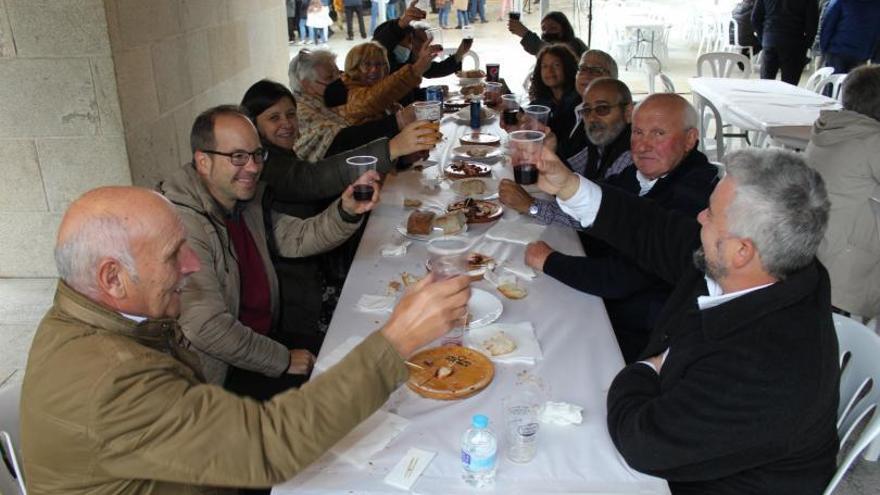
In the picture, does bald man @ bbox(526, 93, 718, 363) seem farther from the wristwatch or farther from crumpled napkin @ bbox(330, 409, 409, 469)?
crumpled napkin @ bbox(330, 409, 409, 469)

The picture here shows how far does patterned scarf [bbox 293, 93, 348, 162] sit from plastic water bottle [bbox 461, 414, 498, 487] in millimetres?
2346

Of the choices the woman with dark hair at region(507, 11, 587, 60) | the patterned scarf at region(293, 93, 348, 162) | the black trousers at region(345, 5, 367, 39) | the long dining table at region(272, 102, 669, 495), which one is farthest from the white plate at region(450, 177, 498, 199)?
the black trousers at region(345, 5, 367, 39)

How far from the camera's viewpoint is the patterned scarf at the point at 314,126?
3543 millimetres

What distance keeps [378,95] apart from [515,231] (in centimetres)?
173

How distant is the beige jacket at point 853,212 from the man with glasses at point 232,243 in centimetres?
243

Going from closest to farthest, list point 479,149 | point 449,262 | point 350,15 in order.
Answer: point 449,262 → point 479,149 → point 350,15

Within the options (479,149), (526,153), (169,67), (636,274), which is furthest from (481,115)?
(636,274)

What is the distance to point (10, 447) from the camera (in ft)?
5.18

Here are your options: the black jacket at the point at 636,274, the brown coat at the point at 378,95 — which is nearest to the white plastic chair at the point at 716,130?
the brown coat at the point at 378,95

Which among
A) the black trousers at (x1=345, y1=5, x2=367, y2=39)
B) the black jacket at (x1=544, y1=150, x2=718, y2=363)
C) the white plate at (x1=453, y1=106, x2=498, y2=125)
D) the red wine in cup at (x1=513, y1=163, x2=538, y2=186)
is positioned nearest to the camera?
the black jacket at (x1=544, y1=150, x2=718, y2=363)

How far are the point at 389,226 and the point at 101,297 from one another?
5.38 ft

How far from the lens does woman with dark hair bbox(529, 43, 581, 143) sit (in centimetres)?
460

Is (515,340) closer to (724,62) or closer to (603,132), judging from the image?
(603,132)

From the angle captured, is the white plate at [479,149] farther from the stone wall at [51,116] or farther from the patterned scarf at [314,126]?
the stone wall at [51,116]
